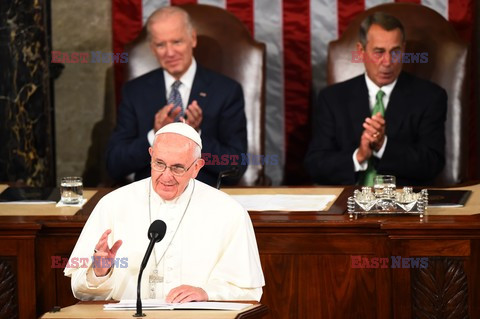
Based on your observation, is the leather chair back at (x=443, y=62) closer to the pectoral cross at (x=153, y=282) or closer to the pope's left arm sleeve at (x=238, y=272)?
the pope's left arm sleeve at (x=238, y=272)

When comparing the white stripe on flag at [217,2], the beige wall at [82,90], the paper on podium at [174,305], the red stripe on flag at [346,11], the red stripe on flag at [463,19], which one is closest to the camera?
the paper on podium at [174,305]

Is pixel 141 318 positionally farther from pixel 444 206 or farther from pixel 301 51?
pixel 301 51

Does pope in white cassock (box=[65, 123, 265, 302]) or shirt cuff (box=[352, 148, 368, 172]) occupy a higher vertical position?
shirt cuff (box=[352, 148, 368, 172])

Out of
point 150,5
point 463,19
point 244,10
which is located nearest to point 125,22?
point 150,5

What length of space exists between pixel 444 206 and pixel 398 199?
0.91ft

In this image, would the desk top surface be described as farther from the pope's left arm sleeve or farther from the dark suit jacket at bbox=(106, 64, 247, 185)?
the dark suit jacket at bbox=(106, 64, 247, 185)

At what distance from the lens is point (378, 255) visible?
5000mm

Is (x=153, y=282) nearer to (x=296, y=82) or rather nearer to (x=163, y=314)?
(x=163, y=314)

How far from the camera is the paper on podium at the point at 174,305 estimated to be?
3920mm

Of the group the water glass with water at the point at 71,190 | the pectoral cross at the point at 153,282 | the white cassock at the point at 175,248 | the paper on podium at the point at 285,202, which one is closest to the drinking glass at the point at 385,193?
the paper on podium at the point at 285,202

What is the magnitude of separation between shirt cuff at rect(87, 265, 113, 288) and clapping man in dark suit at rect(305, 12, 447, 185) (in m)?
2.54

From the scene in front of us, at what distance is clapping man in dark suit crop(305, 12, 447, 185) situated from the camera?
6.52 meters

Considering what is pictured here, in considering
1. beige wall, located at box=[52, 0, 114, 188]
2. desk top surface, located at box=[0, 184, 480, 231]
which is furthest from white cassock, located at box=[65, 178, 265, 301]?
beige wall, located at box=[52, 0, 114, 188]

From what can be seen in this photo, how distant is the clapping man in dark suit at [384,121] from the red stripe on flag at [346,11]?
0.82 metres
